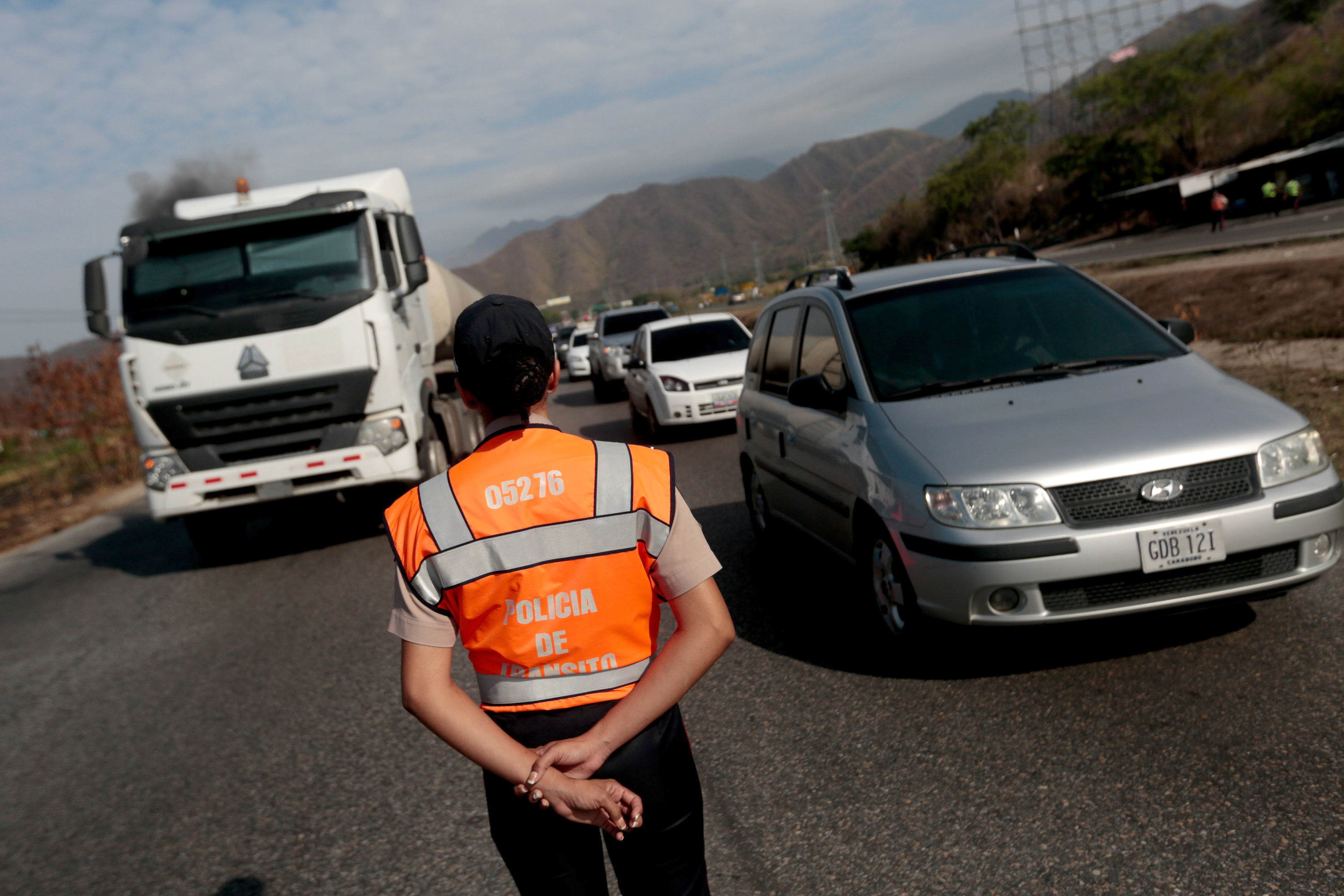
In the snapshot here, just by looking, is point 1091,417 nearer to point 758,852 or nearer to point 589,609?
point 758,852

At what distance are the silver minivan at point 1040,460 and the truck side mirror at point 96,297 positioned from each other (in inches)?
264

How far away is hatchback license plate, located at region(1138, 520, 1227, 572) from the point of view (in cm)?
396

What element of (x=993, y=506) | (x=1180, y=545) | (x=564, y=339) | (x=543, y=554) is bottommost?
(x=1180, y=545)

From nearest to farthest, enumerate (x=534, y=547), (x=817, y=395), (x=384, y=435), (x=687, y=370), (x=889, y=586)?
1. (x=534, y=547)
2. (x=889, y=586)
3. (x=817, y=395)
4. (x=384, y=435)
5. (x=687, y=370)

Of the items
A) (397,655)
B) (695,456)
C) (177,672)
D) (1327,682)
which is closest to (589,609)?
(1327,682)

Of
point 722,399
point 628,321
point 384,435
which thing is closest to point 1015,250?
point 384,435

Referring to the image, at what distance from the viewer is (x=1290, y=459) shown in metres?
4.21

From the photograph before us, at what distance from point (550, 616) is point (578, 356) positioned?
29.4 m

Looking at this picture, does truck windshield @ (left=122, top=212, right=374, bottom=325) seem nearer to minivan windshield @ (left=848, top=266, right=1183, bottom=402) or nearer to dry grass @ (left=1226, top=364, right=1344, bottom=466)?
minivan windshield @ (left=848, top=266, right=1183, bottom=402)

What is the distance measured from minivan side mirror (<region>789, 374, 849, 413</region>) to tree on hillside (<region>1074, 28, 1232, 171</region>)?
6540cm

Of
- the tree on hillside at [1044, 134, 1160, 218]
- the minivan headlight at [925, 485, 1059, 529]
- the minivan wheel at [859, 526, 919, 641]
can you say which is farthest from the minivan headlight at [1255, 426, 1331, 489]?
the tree on hillside at [1044, 134, 1160, 218]

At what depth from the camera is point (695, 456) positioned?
12.3m

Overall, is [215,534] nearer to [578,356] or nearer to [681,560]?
[681,560]

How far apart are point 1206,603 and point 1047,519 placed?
0.72 meters
